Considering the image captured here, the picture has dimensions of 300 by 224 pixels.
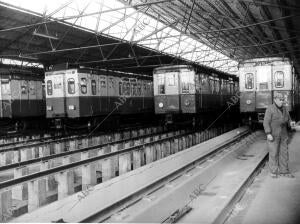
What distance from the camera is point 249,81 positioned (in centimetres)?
1359

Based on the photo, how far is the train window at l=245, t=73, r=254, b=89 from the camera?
13527 millimetres

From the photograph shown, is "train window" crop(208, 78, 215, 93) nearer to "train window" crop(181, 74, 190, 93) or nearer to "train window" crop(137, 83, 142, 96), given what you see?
"train window" crop(181, 74, 190, 93)

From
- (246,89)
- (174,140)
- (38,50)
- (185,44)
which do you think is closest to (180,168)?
(174,140)

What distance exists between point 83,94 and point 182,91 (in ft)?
15.0

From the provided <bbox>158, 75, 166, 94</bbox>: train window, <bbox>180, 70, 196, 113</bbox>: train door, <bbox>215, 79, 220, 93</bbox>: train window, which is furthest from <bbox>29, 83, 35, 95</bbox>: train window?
<bbox>215, 79, 220, 93</bbox>: train window

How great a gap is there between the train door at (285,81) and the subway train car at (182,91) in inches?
142

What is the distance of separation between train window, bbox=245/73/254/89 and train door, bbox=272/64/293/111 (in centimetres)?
87

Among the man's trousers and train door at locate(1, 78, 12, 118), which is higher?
train door at locate(1, 78, 12, 118)

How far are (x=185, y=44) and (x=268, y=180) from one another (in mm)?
19705

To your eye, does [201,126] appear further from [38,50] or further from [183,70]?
[38,50]

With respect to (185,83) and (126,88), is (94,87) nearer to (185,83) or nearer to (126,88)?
(126,88)

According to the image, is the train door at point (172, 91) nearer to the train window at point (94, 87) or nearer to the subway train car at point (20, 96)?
the train window at point (94, 87)

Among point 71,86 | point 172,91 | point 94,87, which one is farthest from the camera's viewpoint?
point 172,91

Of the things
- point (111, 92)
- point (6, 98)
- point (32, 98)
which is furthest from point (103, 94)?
point (6, 98)
